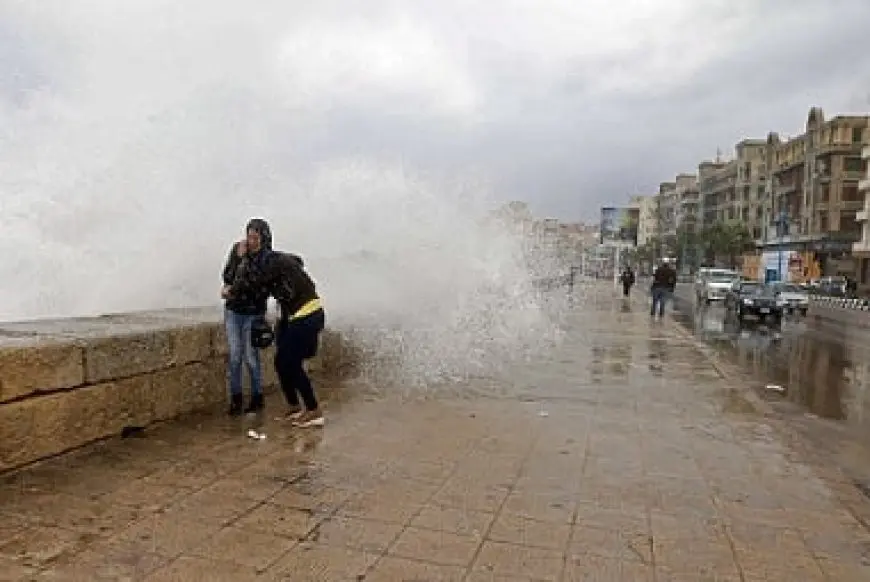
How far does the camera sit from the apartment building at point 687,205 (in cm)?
12694

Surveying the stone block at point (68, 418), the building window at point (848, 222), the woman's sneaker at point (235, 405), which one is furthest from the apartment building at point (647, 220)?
the stone block at point (68, 418)

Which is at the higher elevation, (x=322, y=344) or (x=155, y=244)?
(x=155, y=244)

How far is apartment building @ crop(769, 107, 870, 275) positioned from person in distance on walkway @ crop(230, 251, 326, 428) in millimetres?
72653

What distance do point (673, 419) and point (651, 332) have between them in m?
11.0

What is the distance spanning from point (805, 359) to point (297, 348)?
12.5 meters

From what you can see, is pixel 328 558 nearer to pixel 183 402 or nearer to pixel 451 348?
pixel 183 402

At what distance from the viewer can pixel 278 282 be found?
6387mm

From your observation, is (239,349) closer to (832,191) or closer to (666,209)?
(832,191)

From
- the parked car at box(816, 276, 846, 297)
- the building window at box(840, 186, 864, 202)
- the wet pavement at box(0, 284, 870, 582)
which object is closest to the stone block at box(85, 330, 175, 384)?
the wet pavement at box(0, 284, 870, 582)

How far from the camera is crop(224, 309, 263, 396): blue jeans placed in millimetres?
6547

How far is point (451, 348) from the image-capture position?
39.2 feet

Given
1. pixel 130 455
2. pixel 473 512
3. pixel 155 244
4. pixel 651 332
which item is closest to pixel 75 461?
pixel 130 455

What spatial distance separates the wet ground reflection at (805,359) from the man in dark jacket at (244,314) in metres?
6.45

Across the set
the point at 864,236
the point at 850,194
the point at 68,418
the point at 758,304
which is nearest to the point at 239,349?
the point at 68,418
